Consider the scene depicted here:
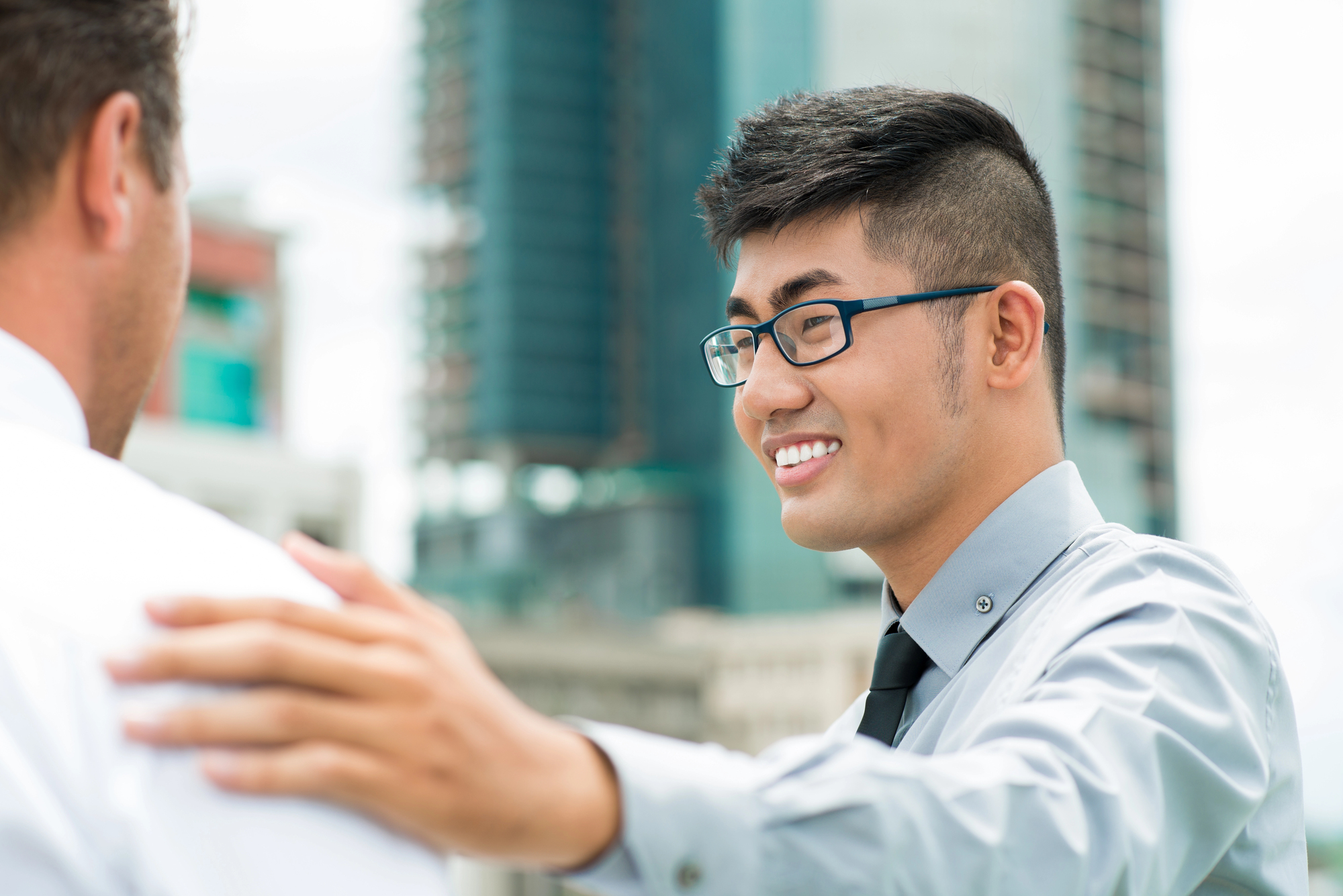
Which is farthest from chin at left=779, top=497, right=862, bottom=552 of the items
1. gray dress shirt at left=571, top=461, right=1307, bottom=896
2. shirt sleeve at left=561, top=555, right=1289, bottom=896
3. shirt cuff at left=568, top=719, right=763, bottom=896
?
shirt cuff at left=568, top=719, right=763, bottom=896

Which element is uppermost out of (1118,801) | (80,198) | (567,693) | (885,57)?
(885,57)

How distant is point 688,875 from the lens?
718mm

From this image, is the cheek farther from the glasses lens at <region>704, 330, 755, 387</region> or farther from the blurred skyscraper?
the blurred skyscraper

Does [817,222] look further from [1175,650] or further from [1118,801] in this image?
[1118,801]

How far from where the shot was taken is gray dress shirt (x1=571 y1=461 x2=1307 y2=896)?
0.73 meters

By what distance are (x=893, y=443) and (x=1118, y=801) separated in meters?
0.62

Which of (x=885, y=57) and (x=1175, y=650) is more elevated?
(x=885, y=57)

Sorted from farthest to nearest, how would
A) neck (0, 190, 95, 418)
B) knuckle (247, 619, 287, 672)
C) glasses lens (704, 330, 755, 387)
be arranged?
glasses lens (704, 330, 755, 387)
neck (0, 190, 95, 418)
knuckle (247, 619, 287, 672)

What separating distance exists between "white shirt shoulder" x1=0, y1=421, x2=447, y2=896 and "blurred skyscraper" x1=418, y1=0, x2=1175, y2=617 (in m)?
35.5

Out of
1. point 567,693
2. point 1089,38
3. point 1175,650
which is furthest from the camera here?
point 1089,38

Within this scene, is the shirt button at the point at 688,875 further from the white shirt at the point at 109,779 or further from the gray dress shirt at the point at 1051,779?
the white shirt at the point at 109,779

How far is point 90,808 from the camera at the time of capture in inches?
25.0

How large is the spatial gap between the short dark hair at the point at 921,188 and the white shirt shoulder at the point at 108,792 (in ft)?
3.04

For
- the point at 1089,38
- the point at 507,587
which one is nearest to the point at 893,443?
the point at 507,587
